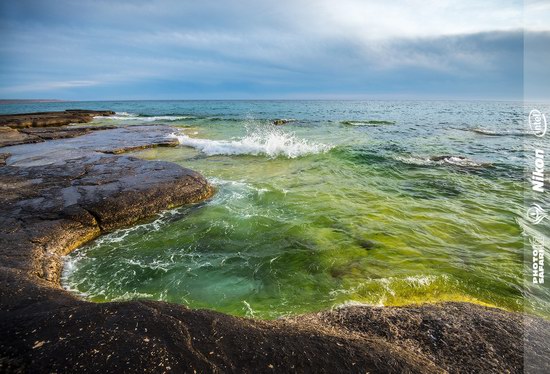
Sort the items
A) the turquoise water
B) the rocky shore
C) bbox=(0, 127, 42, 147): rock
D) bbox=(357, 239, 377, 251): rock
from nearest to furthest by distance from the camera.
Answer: the rocky shore < the turquoise water < bbox=(357, 239, 377, 251): rock < bbox=(0, 127, 42, 147): rock

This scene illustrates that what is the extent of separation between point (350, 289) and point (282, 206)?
14.2ft

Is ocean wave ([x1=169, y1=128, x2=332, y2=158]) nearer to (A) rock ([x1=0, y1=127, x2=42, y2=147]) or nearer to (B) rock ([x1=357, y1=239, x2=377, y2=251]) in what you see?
(B) rock ([x1=357, y1=239, x2=377, y2=251])

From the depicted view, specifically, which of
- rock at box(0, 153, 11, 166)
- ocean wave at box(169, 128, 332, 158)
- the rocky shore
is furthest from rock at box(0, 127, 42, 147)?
the rocky shore

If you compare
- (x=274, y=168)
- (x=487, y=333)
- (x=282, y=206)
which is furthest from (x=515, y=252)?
(x=274, y=168)

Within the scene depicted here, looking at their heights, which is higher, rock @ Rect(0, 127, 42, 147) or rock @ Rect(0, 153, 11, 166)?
rock @ Rect(0, 127, 42, 147)

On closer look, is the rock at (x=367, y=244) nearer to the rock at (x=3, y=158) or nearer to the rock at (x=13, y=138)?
the rock at (x=3, y=158)

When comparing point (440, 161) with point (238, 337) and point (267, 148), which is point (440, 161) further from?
point (238, 337)

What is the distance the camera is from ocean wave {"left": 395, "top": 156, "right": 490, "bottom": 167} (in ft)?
46.6

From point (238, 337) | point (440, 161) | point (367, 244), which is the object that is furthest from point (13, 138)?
point (440, 161)

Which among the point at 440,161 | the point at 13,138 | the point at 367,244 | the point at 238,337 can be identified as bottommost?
the point at 367,244

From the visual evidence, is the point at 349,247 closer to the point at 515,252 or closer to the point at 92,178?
the point at 515,252

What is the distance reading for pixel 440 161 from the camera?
14797 mm

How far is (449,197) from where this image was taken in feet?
32.4

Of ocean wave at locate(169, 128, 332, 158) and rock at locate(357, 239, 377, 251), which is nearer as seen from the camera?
rock at locate(357, 239, 377, 251)
